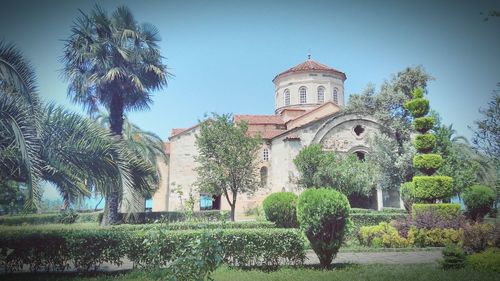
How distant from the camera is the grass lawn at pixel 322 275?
812 centimetres

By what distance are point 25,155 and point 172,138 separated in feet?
82.1

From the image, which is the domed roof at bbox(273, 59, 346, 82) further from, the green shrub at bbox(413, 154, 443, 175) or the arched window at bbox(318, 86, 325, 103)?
the green shrub at bbox(413, 154, 443, 175)

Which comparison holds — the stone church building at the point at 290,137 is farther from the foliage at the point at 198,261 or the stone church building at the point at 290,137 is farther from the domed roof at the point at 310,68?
the foliage at the point at 198,261

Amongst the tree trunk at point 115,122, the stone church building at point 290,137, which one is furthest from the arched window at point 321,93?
the tree trunk at point 115,122

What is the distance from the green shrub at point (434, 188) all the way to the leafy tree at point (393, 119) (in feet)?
26.4

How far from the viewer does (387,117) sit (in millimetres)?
27969

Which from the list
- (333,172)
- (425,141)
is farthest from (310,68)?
(425,141)

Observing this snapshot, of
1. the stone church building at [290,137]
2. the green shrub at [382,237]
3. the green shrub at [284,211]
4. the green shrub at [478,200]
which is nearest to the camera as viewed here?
the green shrub at [382,237]

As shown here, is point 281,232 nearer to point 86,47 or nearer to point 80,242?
point 80,242

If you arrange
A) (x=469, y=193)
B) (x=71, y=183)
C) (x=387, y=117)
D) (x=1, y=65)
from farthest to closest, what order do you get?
(x=387, y=117) → (x=469, y=193) → (x=71, y=183) → (x=1, y=65)

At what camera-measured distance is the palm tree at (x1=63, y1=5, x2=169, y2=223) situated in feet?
55.7

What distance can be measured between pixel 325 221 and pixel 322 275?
148 centimetres

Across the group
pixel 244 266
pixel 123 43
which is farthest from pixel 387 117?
pixel 244 266

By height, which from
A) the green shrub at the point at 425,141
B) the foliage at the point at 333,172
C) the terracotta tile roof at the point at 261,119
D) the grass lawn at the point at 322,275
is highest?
the terracotta tile roof at the point at 261,119
